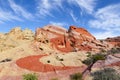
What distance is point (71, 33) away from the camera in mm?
93750

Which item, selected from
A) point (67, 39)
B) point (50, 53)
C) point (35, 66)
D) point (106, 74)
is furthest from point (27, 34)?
point (106, 74)

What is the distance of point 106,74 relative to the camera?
1420 inches

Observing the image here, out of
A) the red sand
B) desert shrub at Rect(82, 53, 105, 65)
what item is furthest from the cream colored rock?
desert shrub at Rect(82, 53, 105, 65)

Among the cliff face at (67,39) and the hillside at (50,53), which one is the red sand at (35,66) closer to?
the hillside at (50,53)

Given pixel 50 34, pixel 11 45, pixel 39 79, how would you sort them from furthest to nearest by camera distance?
pixel 50 34 < pixel 11 45 < pixel 39 79

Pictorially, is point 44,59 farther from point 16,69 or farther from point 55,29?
point 55,29

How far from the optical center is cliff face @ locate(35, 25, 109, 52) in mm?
86688

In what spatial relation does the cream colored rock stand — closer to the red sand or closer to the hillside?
the hillside

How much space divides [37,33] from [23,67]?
33.5m

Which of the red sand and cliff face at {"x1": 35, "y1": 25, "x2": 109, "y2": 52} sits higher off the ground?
cliff face at {"x1": 35, "y1": 25, "x2": 109, "y2": 52}

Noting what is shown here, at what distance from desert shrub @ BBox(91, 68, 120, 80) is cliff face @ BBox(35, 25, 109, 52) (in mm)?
47641

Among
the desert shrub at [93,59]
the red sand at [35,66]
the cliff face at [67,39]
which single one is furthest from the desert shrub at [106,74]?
the cliff face at [67,39]

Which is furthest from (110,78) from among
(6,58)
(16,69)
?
(6,58)

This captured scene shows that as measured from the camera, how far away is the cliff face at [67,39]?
8669 centimetres
